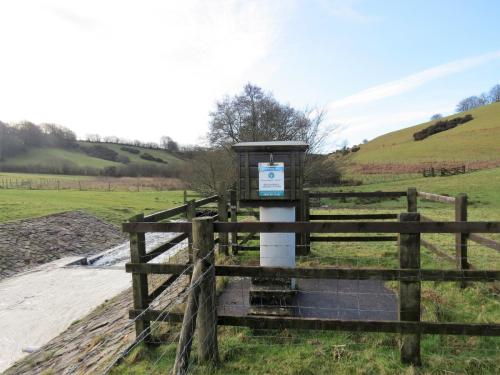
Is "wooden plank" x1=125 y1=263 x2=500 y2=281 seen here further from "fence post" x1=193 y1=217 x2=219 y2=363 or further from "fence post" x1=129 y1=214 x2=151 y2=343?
"fence post" x1=129 y1=214 x2=151 y2=343

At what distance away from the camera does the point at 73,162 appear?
255ft

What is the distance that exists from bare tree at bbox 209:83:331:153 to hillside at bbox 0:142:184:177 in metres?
33.6

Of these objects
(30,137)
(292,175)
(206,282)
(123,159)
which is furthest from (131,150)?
(206,282)

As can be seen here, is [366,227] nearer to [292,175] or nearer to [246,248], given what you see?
[292,175]

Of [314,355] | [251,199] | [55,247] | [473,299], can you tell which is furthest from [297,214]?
[55,247]

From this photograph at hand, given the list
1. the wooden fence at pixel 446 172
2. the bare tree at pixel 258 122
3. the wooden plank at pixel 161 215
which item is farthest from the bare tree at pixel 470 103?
the wooden plank at pixel 161 215

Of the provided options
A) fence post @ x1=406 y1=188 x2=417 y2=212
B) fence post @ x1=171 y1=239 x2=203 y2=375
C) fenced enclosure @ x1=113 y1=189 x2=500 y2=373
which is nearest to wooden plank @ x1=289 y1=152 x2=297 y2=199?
fenced enclosure @ x1=113 y1=189 x2=500 y2=373

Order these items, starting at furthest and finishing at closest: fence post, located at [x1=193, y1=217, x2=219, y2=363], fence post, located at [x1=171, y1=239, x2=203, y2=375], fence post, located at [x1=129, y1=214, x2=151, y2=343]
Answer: fence post, located at [x1=129, y1=214, x2=151, y2=343], fence post, located at [x1=193, y1=217, x2=219, y2=363], fence post, located at [x1=171, y1=239, x2=203, y2=375]

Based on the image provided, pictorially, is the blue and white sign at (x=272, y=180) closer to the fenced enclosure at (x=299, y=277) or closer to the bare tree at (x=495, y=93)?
the fenced enclosure at (x=299, y=277)

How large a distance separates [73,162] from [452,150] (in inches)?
2927

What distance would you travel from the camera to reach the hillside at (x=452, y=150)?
48094mm

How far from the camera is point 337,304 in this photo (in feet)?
17.3

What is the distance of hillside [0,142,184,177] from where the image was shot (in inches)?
2800

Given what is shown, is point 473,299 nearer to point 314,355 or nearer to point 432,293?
point 432,293
